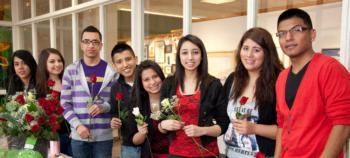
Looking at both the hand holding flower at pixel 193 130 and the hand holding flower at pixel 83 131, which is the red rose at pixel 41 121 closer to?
the hand holding flower at pixel 83 131

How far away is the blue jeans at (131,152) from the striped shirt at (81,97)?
264 millimetres

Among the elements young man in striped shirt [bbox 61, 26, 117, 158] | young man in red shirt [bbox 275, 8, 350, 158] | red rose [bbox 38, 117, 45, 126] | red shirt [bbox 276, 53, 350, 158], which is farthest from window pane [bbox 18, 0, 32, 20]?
red shirt [bbox 276, 53, 350, 158]

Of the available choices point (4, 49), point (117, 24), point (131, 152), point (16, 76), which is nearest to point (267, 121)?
point (131, 152)

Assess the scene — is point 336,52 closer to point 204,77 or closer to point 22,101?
point 204,77

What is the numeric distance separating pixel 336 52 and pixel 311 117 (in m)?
0.94

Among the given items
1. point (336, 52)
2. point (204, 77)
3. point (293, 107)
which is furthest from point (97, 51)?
point (336, 52)

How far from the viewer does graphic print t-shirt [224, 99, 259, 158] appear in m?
1.67

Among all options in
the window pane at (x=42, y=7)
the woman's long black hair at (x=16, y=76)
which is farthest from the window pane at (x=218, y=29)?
the window pane at (x=42, y=7)

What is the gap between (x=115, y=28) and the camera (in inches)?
172

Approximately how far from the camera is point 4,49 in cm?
702

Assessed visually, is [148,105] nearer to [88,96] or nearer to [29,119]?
[88,96]

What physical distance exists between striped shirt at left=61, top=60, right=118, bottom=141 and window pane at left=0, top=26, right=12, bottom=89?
5210 millimetres

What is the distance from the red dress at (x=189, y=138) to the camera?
182 centimetres

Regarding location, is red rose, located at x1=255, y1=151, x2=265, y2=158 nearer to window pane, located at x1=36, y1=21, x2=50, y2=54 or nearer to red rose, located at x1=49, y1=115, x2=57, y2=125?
red rose, located at x1=49, y1=115, x2=57, y2=125
